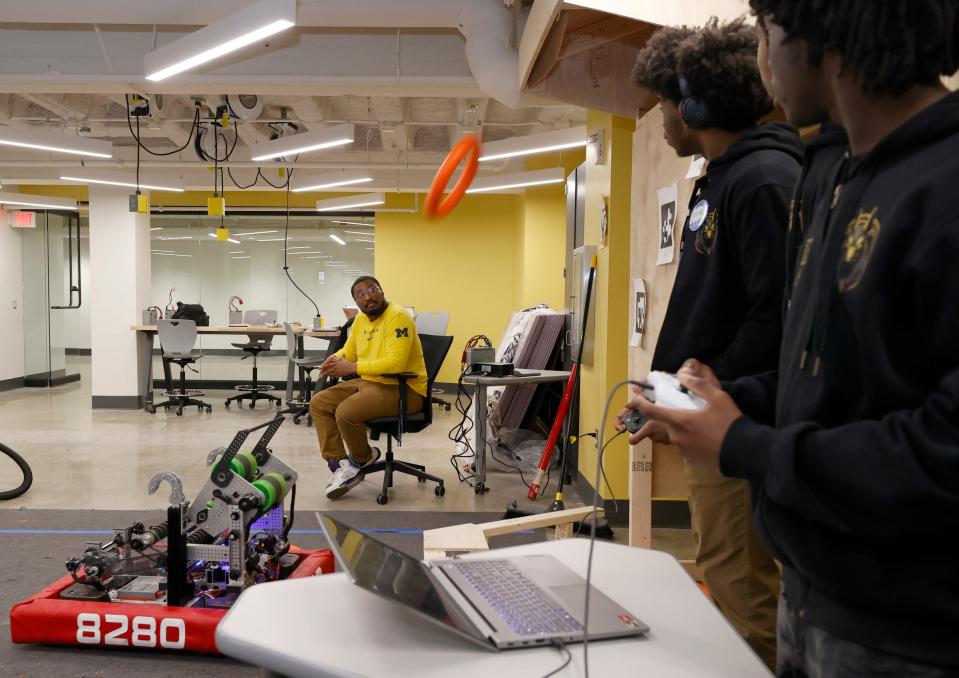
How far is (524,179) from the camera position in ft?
26.1

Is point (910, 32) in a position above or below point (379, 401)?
above

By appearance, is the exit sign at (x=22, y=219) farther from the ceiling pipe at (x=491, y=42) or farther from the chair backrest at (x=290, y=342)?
the ceiling pipe at (x=491, y=42)

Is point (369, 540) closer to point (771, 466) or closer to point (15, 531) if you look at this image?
point (771, 466)

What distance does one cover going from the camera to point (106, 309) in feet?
28.6

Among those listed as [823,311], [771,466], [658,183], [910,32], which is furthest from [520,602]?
[658,183]

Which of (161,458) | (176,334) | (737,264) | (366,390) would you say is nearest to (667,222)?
(737,264)

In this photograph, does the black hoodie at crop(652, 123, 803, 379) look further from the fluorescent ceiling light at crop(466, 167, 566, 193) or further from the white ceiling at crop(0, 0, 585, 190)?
the fluorescent ceiling light at crop(466, 167, 566, 193)

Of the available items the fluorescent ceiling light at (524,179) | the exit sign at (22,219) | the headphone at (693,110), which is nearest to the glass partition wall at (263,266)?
the exit sign at (22,219)

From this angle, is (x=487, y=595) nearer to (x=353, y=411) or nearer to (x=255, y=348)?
(x=353, y=411)

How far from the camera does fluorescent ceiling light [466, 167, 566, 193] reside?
776 cm

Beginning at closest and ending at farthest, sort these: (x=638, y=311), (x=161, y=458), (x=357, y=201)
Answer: (x=638, y=311), (x=161, y=458), (x=357, y=201)

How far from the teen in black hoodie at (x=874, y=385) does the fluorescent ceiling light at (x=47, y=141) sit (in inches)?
273

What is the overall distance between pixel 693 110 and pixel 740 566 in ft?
3.08

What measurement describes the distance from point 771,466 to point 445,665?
0.41m
